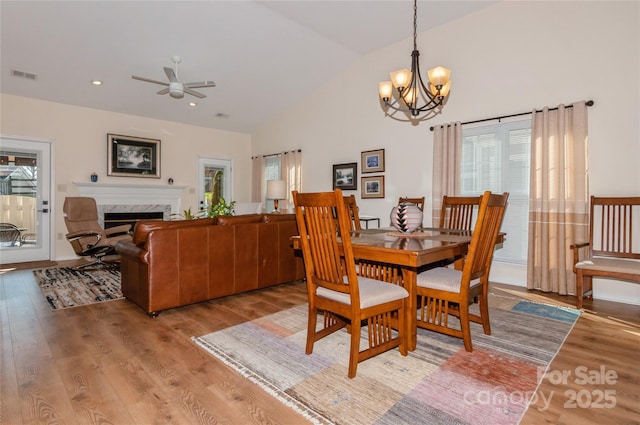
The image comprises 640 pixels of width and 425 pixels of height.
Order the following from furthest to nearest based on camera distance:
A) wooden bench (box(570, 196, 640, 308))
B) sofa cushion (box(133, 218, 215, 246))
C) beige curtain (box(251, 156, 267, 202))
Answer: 1. beige curtain (box(251, 156, 267, 202))
2. wooden bench (box(570, 196, 640, 308))
3. sofa cushion (box(133, 218, 215, 246))

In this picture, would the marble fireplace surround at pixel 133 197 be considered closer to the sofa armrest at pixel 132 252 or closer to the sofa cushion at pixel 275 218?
the sofa armrest at pixel 132 252

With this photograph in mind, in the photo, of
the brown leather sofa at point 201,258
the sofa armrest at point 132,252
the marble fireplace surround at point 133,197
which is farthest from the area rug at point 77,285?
the marble fireplace surround at point 133,197

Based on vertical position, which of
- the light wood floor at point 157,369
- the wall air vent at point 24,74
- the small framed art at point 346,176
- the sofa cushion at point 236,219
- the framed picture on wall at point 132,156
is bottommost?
the light wood floor at point 157,369

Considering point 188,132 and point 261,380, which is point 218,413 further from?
point 188,132

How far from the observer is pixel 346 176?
595 centimetres

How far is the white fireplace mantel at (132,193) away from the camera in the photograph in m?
5.95

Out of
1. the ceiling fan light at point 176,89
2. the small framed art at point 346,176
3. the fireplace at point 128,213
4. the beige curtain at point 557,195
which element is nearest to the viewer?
the beige curtain at point 557,195

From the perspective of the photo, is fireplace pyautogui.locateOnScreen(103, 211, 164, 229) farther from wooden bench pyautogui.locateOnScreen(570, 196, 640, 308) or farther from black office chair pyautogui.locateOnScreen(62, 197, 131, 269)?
wooden bench pyautogui.locateOnScreen(570, 196, 640, 308)

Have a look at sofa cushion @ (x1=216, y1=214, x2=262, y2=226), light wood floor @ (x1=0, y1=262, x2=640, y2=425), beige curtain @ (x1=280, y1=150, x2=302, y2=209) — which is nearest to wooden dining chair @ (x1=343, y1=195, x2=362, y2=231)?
sofa cushion @ (x1=216, y1=214, x2=262, y2=226)

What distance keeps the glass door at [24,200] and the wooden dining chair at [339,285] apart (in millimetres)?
5621

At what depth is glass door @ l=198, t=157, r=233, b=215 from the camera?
7469mm

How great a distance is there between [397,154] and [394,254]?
11.8ft

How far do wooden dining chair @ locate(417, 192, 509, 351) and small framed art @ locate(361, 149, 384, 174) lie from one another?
3.16 m

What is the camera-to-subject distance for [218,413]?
1631 mm
